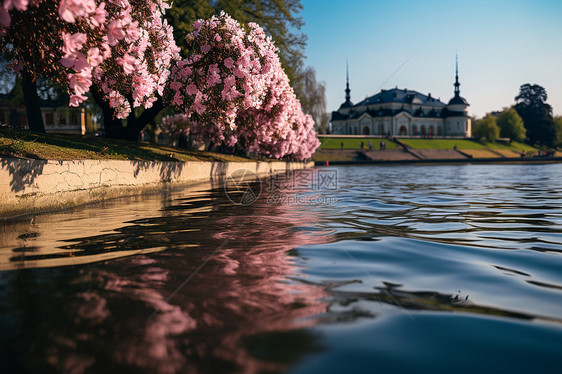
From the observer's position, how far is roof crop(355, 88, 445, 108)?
467ft

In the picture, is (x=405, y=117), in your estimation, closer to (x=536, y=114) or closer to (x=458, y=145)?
(x=458, y=145)

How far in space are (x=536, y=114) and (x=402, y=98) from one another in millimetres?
39401

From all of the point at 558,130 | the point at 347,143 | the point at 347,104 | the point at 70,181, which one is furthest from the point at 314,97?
the point at 558,130

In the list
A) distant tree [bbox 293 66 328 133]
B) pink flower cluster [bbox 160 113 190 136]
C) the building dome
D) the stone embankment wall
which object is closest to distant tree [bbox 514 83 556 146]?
the building dome

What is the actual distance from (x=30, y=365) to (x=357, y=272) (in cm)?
253

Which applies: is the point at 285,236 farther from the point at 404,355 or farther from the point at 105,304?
the point at 404,355

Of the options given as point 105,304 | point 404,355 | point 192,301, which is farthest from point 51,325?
point 404,355

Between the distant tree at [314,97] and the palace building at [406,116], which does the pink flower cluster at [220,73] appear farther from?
the palace building at [406,116]

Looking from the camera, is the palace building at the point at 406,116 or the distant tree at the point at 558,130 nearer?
the palace building at the point at 406,116

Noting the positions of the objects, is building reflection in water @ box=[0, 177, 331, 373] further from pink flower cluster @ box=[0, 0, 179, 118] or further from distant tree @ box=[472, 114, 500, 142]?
distant tree @ box=[472, 114, 500, 142]

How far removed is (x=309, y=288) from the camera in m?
3.33

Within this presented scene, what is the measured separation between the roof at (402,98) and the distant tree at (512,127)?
73.1 feet

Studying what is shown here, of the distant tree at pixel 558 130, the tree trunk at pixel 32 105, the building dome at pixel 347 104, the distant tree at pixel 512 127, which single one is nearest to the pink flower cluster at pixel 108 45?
the tree trunk at pixel 32 105

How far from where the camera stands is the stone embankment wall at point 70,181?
301 inches
